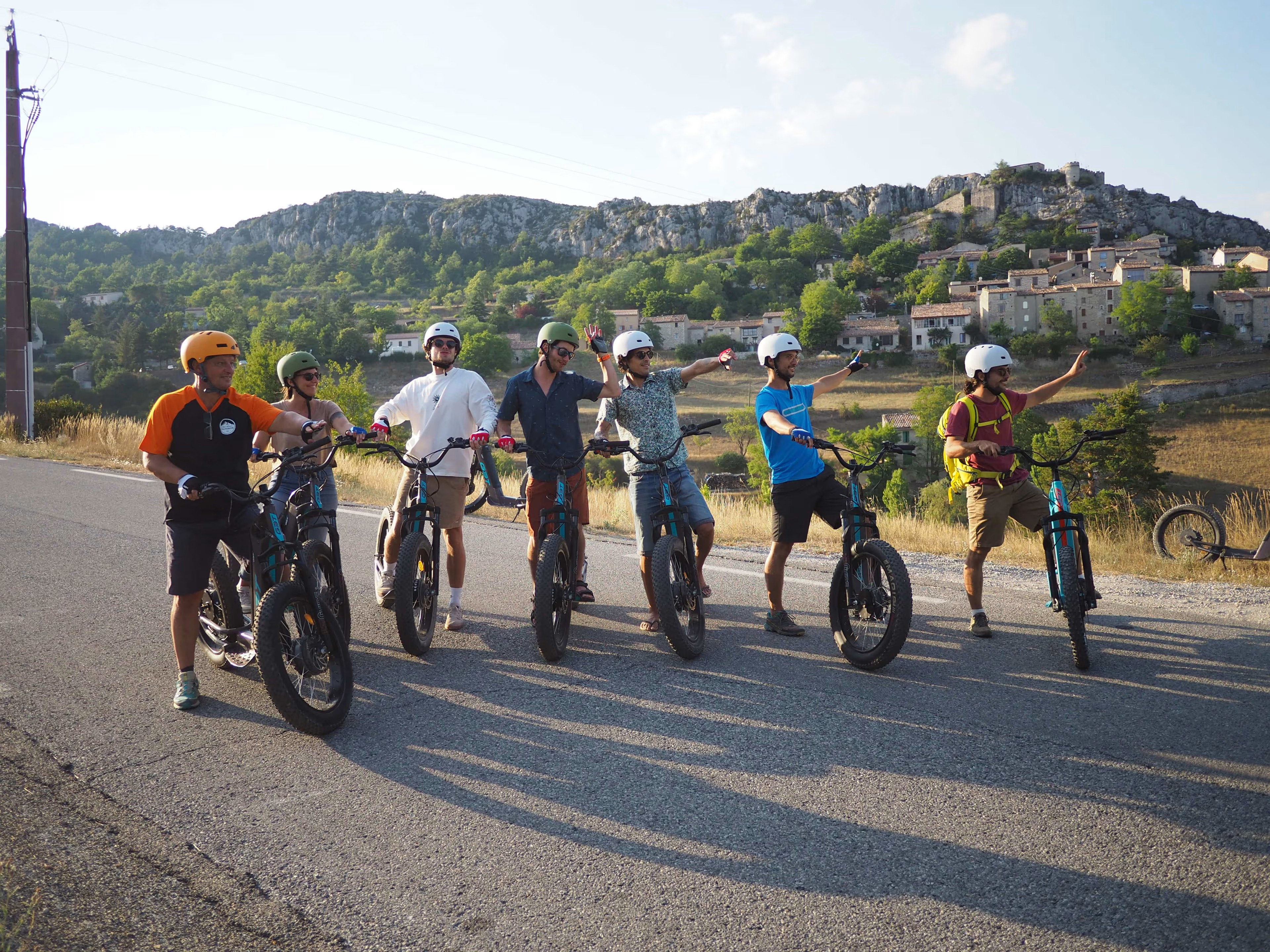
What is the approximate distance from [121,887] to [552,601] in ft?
9.35

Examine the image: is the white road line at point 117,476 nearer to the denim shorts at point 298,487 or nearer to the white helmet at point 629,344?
the denim shorts at point 298,487

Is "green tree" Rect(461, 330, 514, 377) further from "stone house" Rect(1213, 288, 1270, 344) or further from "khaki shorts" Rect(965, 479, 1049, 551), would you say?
"khaki shorts" Rect(965, 479, 1049, 551)

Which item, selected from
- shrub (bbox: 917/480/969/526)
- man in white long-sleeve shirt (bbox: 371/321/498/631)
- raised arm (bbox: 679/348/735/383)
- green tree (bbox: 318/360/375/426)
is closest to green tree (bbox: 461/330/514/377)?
green tree (bbox: 318/360/375/426)

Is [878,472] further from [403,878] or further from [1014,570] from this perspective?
[403,878]

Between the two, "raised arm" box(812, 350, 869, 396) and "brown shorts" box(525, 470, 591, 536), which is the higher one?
"raised arm" box(812, 350, 869, 396)

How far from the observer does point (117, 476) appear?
15828mm

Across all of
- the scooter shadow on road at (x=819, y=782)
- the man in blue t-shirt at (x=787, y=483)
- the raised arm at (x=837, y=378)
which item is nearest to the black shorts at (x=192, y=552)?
the scooter shadow on road at (x=819, y=782)

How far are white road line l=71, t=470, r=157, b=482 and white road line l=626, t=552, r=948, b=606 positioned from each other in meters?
9.71

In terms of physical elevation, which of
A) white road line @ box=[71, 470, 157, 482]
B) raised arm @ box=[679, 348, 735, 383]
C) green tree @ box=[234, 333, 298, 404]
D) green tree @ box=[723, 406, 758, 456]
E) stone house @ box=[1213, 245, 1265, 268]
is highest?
stone house @ box=[1213, 245, 1265, 268]

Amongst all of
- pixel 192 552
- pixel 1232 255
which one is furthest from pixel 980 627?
pixel 1232 255

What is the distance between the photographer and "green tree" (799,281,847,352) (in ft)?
407

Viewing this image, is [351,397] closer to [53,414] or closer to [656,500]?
[53,414]

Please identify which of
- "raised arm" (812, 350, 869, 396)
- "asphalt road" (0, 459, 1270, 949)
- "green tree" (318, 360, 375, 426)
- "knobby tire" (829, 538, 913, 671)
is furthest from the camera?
"green tree" (318, 360, 375, 426)

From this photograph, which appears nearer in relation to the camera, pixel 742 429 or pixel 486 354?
pixel 742 429
